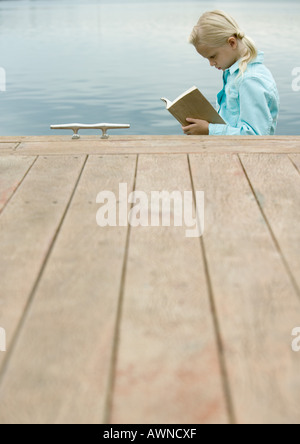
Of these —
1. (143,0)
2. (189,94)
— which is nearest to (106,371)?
(189,94)

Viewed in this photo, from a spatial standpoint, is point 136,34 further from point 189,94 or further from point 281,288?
point 281,288

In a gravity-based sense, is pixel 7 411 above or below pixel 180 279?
below

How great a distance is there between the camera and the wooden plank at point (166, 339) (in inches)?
37.4

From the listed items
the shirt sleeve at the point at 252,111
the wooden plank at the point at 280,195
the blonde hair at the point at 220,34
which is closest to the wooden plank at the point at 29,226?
the wooden plank at the point at 280,195

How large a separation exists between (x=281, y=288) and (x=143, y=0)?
4170cm

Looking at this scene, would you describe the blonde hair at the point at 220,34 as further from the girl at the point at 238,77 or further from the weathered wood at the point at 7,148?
the weathered wood at the point at 7,148

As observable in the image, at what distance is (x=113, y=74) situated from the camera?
1118cm

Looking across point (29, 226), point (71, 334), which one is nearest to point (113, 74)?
point (29, 226)

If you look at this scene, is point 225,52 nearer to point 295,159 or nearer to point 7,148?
point 295,159

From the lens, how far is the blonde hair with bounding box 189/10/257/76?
2619 millimetres

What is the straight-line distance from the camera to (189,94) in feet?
8.21

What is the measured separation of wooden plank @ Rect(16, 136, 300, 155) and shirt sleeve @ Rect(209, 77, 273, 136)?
0.69 feet

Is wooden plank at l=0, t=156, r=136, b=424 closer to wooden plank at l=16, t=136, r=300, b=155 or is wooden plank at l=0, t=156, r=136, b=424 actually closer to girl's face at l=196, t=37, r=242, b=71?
wooden plank at l=16, t=136, r=300, b=155

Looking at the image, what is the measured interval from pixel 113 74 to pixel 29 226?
9.90 meters
